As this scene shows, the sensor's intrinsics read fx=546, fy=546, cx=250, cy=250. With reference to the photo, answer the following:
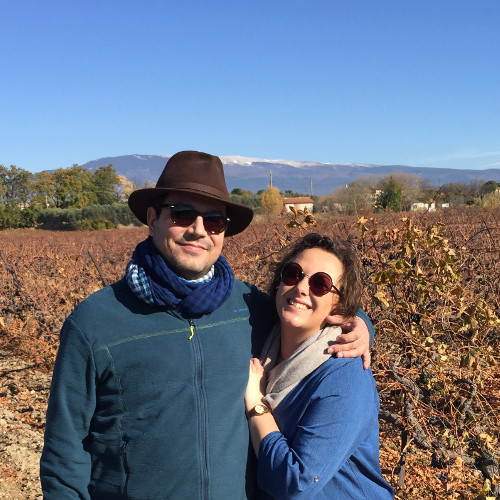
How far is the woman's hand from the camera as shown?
182cm

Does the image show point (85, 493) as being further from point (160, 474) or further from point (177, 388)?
point (177, 388)

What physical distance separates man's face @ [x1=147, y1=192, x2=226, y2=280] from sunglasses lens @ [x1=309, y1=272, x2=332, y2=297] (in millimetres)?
349

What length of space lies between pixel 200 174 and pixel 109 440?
92 cm

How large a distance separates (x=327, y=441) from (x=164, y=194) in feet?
3.20

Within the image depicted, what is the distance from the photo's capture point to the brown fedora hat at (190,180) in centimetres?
187

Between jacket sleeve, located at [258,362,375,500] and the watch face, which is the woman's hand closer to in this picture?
the watch face

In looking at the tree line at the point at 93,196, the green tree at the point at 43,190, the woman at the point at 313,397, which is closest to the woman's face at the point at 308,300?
the woman at the point at 313,397

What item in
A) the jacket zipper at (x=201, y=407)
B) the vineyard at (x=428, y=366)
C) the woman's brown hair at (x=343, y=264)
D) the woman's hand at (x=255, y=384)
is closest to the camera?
the jacket zipper at (x=201, y=407)

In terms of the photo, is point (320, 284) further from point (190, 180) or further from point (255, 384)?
point (190, 180)

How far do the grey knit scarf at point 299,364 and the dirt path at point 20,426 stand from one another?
2.96m

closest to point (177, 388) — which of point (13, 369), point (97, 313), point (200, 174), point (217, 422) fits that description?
point (217, 422)

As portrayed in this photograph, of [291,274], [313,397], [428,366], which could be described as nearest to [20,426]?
[428,366]

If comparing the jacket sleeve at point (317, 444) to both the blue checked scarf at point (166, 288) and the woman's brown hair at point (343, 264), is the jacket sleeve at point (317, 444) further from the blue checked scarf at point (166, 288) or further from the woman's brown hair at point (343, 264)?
the blue checked scarf at point (166, 288)

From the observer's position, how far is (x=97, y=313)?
1701 mm
